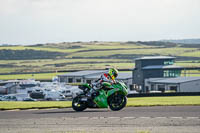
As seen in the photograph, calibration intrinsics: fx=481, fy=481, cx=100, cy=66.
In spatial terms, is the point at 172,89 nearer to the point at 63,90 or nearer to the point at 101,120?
the point at 63,90

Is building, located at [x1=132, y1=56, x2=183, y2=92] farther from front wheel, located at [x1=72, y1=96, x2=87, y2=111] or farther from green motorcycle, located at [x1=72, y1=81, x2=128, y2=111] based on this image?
green motorcycle, located at [x1=72, y1=81, x2=128, y2=111]

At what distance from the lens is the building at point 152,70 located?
93375 mm

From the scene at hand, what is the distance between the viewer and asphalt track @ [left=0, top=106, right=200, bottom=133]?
666 inches

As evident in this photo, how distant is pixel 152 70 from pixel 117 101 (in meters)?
70.8

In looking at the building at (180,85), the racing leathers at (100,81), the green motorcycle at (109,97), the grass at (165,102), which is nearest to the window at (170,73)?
the building at (180,85)

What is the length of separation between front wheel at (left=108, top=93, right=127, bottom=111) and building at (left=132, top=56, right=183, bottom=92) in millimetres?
67735

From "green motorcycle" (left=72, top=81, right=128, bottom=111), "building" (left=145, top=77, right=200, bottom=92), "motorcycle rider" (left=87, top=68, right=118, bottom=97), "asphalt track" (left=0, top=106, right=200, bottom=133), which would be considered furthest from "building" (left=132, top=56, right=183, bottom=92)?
"asphalt track" (left=0, top=106, right=200, bottom=133)

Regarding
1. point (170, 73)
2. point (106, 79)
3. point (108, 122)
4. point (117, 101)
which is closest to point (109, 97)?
point (117, 101)

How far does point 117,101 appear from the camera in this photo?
23844 mm

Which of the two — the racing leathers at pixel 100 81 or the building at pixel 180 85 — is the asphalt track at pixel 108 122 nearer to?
the racing leathers at pixel 100 81

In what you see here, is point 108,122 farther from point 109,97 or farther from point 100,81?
point 100,81

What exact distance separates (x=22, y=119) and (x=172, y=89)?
6001 centimetres

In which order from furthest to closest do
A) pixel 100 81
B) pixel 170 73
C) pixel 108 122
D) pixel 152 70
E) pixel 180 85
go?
pixel 152 70 < pixel 170 73 < pixel 180 85 < pixel 100 81 < pixel 108 122

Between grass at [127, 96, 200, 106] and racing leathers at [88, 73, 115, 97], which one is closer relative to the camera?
racing leathers at [88, 73, 115, 97]
